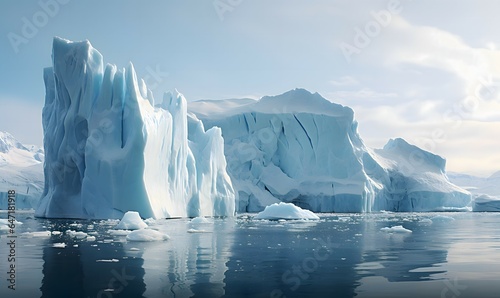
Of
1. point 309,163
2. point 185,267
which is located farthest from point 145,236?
point 309,163

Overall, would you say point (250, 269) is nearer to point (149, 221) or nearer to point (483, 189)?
point (149, 221)

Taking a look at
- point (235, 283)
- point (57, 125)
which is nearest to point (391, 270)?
point (235, 283)

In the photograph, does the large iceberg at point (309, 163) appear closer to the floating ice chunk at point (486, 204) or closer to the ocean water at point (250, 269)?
the floating ice chunk at point (486, 204)

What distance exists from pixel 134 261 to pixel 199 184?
25.0 metres

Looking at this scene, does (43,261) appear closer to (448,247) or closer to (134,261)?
(134,261)

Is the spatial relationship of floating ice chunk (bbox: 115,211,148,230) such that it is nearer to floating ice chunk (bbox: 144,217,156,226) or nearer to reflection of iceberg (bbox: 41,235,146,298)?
floating ice chunk (bbox: 144,217,156,226)

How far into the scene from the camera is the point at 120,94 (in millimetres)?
28797

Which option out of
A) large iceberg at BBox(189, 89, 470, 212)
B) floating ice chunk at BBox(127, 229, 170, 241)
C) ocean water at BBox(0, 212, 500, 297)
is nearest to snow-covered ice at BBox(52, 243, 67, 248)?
ocean water at BBox(0, 212, 500, 297)

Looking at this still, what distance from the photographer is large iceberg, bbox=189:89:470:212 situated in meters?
47.1

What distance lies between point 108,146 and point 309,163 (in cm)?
2586

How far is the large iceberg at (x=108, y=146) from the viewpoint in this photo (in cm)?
2683

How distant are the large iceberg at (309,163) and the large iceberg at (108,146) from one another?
1354 centimetres

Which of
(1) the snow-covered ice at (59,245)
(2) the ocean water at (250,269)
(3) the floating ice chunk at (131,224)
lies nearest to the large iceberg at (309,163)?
(3) the floating ice chunk at (131,224)

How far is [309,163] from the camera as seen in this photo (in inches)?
1955
